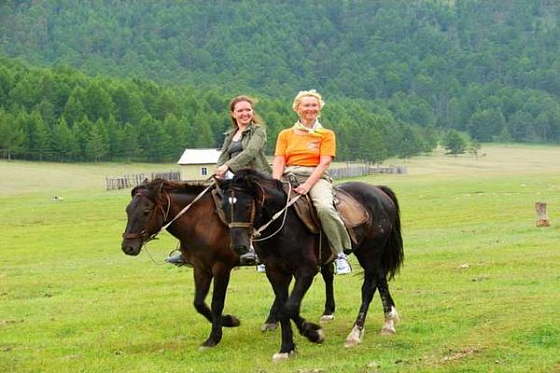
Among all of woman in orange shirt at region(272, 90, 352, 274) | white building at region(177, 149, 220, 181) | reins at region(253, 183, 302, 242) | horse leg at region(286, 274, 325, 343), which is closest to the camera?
reins at region(253, 183, 302, 242)

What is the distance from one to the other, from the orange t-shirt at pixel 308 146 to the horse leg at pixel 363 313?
6.63 ft

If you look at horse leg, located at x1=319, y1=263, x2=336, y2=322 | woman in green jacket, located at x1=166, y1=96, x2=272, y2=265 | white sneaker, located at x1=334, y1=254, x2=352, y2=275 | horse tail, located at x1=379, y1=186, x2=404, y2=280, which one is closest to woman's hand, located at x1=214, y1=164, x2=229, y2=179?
woman in green jacket, located at x1=166, y1=96, x2=272, y2=265

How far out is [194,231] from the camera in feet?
40.4

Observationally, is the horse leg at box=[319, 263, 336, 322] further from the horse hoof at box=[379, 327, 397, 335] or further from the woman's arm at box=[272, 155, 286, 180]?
the woman's arm at box=[272, 155, 286, 180]

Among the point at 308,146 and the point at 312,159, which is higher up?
the point at 308,146

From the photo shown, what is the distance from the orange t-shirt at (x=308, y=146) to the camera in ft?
39.0

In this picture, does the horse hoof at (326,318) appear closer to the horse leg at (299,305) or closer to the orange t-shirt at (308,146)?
the horse leg at (299,305)

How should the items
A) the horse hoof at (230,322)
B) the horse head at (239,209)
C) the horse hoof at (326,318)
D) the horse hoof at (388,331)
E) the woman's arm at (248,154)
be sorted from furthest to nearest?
the horse hoof at (326,318)
the horse hoof at (230,322)
the woman's arm at (248,154)
the horse hoof at (388,331)
the horse head at (239,209)

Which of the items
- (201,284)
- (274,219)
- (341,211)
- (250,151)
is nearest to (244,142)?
(250,151)

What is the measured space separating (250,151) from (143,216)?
75.4 inches

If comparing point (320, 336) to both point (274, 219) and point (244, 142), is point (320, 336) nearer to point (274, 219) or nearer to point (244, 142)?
point (274, 219)

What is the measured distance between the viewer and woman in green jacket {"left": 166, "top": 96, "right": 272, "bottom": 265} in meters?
12.6

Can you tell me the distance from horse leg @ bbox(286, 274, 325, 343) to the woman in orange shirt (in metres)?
0.71

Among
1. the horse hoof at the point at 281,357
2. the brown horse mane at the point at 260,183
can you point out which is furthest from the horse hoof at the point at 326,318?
the brown horse mane at the point at 260,183
